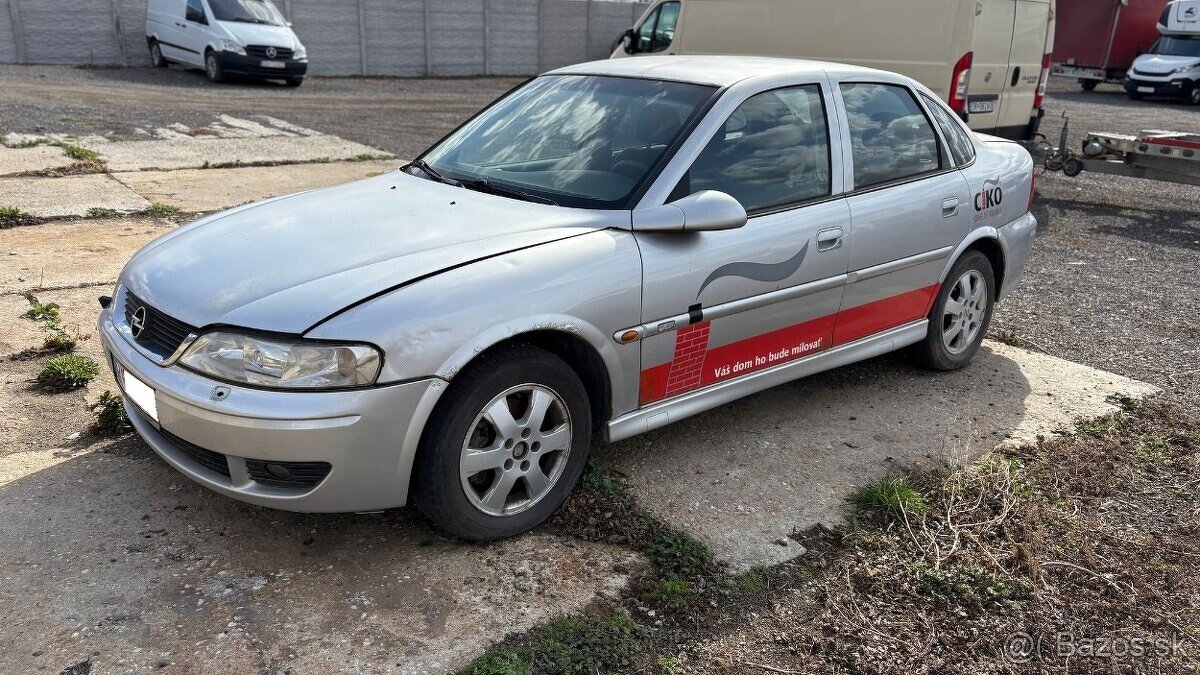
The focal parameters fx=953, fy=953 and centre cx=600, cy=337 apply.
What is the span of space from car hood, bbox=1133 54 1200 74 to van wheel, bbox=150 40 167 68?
78.6ft

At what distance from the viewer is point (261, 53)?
18500 mm

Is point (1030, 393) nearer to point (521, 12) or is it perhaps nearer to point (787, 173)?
point (787, 173)

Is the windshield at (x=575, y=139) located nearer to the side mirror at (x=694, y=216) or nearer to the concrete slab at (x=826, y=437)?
the side mirror at (x=694, y=216)

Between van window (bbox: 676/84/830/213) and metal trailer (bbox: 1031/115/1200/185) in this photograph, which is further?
metal trailer (bbox: 1031/115/1200/185)

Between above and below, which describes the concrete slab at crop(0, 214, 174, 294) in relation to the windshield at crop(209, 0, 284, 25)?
below

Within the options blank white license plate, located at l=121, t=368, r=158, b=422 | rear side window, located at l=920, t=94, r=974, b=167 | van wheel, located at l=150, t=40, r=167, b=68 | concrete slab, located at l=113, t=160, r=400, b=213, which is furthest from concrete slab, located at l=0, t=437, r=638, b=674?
van wheel, located at l=150, t=40, r=167, b=68

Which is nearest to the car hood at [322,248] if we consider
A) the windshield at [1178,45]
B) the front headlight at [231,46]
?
the front headlight at [231,46]

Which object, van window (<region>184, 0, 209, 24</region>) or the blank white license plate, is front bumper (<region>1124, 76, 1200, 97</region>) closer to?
van window (<region>184, 0, 209, 24</region>)

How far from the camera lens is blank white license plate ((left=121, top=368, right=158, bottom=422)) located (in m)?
3.16

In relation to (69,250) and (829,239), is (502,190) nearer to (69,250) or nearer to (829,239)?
(829,239)

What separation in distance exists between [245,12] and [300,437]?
722 inches

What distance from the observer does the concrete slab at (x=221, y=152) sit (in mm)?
10109

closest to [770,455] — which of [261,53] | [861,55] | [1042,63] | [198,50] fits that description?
[861,55]

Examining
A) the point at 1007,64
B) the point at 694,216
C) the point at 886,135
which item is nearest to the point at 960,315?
the point at 886,135
